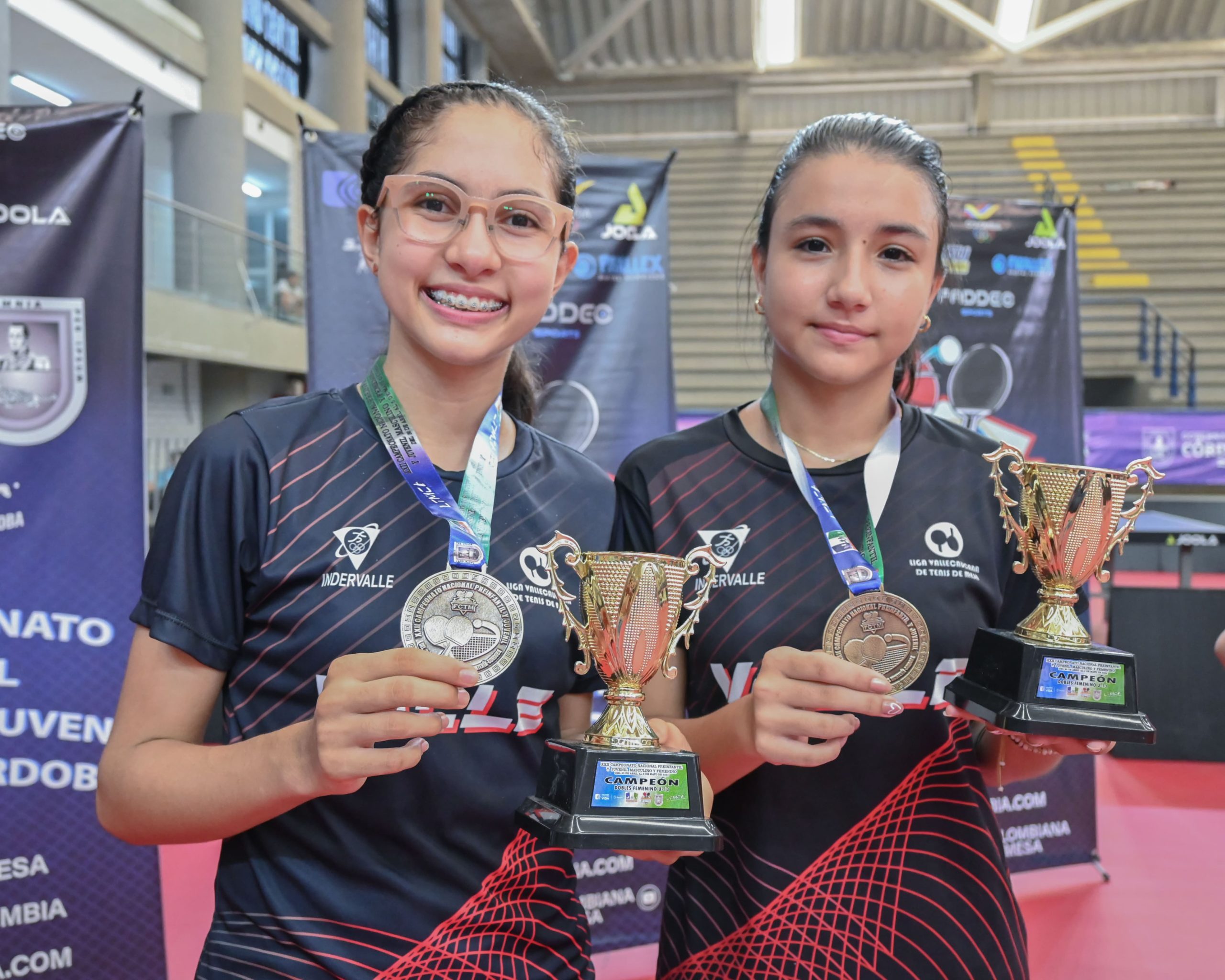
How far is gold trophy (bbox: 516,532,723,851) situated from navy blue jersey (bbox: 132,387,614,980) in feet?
0.25

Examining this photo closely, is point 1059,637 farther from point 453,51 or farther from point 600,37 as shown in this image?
point 600,37

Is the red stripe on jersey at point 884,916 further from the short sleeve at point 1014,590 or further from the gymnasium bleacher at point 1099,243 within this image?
the gymnasium bleacher at point 1099,243

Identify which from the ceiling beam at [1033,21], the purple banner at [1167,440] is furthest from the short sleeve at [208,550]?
the ceiling beam at [1033,21]

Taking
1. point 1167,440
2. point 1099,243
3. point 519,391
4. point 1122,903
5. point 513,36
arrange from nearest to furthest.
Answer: point 519,391
point 1122,903
point 1167,440
point 1099,243
point 513,36

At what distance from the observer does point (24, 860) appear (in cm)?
258

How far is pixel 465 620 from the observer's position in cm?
115

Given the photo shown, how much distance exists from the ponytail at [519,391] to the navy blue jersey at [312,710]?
1.28ft

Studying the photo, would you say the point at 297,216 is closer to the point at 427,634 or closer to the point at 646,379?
the point at 646,379

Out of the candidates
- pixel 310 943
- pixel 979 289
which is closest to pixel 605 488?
pixel 310 943

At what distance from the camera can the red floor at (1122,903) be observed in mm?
3227

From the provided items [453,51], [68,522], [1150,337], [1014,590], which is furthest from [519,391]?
[453,51]

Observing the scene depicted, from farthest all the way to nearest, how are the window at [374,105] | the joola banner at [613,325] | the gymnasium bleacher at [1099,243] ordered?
the window at [374,105] → the gymnasium bleacher at [1099,243] → the joola banner at [613,325]

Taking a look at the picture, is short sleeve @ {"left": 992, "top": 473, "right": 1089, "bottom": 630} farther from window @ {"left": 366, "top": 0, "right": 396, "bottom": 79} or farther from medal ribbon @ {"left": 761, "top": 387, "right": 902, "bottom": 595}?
window @ {"left": 366, "top": 0, "right": 396, "bottom": 79}

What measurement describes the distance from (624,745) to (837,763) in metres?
0.32
